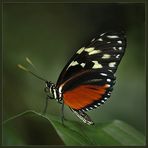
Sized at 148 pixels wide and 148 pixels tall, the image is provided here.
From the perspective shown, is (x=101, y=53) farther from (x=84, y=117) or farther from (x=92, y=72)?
(x=84, y=117)

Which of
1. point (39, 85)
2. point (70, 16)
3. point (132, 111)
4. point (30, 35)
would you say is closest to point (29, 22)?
point (30, 35)

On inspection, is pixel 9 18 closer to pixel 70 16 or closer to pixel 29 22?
pixel 29 22

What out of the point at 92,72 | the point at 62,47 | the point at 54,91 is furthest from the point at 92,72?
the point at 62,47

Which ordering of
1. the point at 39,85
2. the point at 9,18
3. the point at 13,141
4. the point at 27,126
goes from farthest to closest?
1. the point at 9,18
2. the point at 39,85
3. the point at 27,126
4. the point at 13,141

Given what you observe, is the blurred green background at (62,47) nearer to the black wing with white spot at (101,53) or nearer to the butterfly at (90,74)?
the butterfly at (90,74)

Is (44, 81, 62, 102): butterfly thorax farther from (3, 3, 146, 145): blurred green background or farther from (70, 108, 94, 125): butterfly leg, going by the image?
(3, 3, 146, 145): blurred green background

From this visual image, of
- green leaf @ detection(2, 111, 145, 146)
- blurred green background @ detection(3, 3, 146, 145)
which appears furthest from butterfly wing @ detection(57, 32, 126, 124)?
blurred green background @ detection(3, 3, 146, 145)

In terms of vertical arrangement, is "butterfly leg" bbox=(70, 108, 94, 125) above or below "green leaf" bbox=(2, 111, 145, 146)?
above
